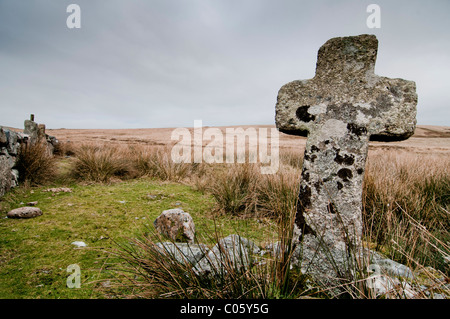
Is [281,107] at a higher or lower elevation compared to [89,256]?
higher

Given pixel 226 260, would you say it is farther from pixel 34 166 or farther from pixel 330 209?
pixel 34 166

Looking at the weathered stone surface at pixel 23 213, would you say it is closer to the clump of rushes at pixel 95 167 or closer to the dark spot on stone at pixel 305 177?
the clump of rushes at pixel 95 167

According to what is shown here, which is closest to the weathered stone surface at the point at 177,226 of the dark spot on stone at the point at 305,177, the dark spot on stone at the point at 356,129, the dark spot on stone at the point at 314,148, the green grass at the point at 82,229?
the green grass at the point at 82,229

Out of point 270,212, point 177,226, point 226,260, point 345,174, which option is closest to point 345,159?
point 345,174

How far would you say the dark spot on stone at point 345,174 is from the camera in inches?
69.1

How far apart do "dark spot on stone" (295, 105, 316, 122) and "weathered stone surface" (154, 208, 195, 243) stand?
189cm

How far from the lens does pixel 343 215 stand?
1752 millimetres

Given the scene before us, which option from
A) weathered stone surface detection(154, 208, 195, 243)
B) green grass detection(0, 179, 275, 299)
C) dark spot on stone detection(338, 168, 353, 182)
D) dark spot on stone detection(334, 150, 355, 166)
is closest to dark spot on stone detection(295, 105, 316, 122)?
dark spot on stone detection(334, 150, 355, 166)

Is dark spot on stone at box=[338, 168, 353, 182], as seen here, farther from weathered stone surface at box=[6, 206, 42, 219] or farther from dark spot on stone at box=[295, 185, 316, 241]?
weathered stone surface at box=[6, 206, 42, 219]

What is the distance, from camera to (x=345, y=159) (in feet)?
5.86

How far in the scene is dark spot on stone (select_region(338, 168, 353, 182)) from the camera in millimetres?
1756

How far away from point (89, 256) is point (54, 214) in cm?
154
